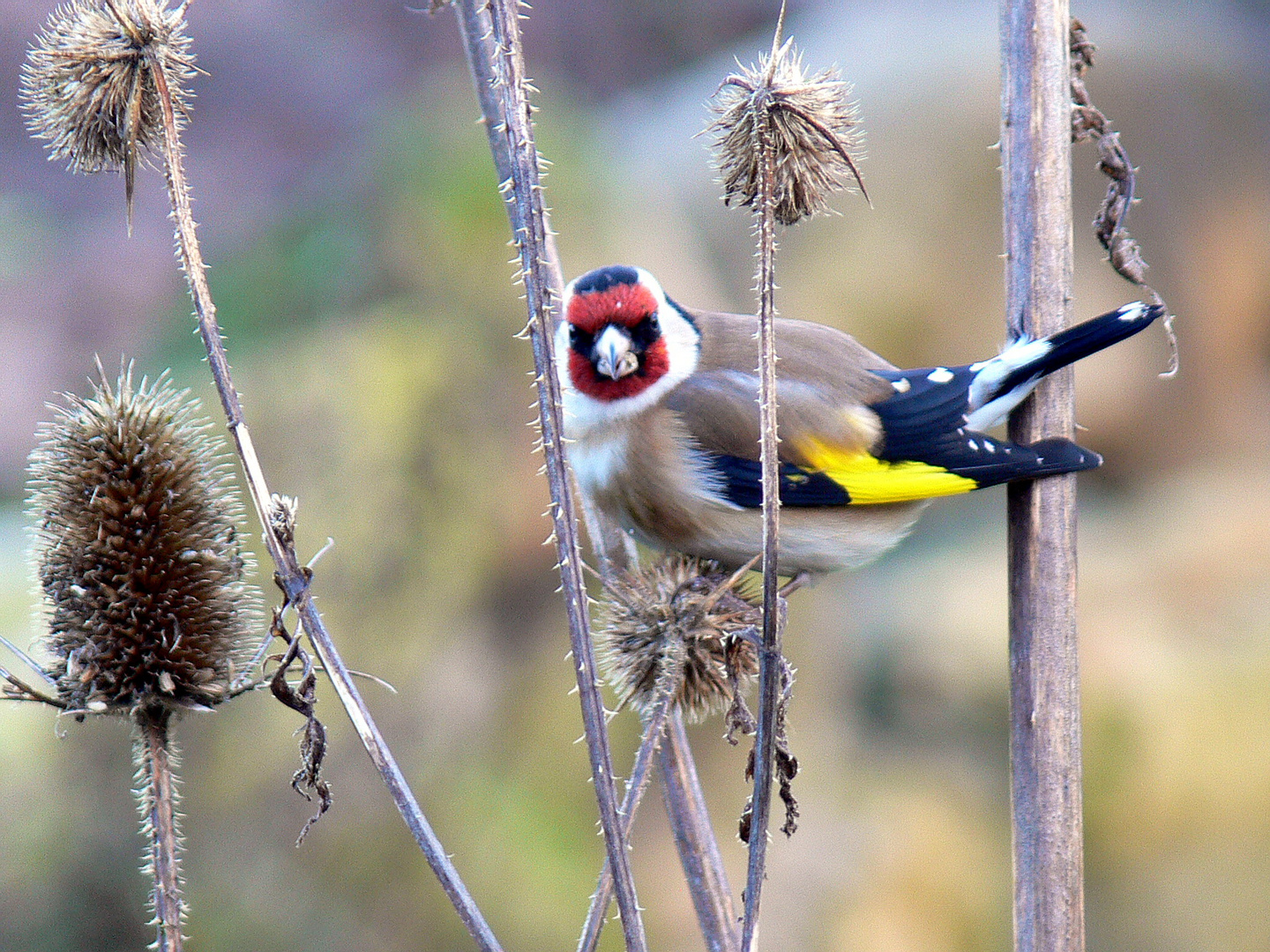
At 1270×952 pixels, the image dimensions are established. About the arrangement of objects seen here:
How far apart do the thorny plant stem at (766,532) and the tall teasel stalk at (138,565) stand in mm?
626

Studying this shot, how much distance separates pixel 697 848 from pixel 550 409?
2.27 ft

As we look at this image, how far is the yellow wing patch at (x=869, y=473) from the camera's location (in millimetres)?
2082

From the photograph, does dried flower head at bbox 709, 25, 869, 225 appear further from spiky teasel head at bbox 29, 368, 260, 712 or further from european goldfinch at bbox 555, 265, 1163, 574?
european goldfinch at bbox 555, 265, 1163, 574

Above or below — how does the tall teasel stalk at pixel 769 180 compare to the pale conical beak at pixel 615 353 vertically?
below

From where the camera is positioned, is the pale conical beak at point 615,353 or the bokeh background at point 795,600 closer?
the pale conical beak at point 615,353

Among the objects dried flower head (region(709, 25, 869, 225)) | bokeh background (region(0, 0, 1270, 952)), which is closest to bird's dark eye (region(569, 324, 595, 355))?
dried flower head (region(709, 25, 869, 225))

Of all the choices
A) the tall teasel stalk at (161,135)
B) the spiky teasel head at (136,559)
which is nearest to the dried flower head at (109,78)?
the tall teasel stalk at (161,135)

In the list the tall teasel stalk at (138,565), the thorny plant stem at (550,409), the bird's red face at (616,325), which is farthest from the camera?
the bird's red face at (616,325)

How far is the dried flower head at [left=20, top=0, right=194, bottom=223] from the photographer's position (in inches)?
46.3

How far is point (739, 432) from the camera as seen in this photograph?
214cm

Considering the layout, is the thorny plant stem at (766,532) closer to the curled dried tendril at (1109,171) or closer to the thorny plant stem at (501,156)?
the thorny plant stem at (501,156)

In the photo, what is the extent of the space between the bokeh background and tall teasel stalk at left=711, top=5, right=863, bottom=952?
6.63 ft

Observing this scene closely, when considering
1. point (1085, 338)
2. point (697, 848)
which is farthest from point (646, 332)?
point (697, 848)

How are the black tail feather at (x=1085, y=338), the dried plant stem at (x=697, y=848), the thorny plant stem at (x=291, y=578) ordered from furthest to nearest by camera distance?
1. the black tail feather at (x=1085, y=338)
2. the dried plant stem at (x=697, y=848)
3. the thorny plant stem at (x=291, y=578)
